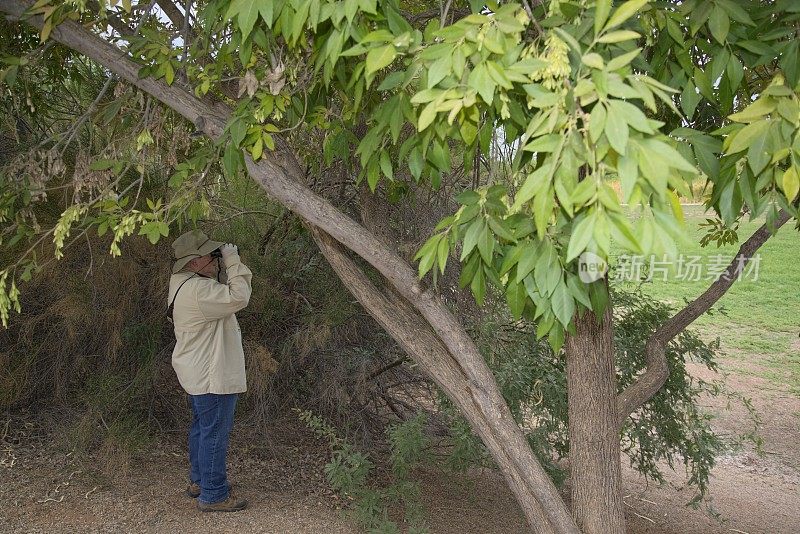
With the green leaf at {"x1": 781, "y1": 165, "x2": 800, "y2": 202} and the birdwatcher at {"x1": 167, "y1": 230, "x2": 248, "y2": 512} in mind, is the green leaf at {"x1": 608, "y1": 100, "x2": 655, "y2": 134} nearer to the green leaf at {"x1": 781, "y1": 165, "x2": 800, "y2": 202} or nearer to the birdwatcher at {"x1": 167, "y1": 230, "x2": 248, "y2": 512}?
the green leaf at {"x1": 781, "y1": 165, "x2": 800, "y2": 202}

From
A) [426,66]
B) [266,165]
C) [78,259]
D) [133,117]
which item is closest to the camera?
[426,66]

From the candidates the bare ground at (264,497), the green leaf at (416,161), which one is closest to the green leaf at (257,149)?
the green leaf at (416,161)

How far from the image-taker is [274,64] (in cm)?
287

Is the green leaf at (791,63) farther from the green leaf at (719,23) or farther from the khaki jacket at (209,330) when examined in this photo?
the khaki jacket at (209,330)

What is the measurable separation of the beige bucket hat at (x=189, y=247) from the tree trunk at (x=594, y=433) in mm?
2178

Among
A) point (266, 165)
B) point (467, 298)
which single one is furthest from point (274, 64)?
point (467, 298)

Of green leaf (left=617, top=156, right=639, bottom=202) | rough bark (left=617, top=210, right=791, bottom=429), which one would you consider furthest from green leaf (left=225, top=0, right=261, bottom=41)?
rough bark (left=617, top=210, right=791, bottom=429)

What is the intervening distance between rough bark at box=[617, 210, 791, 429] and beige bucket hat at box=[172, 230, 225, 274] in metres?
2.35

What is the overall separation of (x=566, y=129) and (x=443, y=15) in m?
0.94

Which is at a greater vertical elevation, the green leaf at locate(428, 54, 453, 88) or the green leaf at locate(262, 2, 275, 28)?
the green leaf at locate(262, 2, 275, 28)

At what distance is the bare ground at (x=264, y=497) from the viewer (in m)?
4.41

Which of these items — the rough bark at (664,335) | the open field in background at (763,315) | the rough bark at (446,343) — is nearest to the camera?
the rough bark at (446,343)

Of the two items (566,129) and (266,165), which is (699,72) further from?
(266,165)

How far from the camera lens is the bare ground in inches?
173
